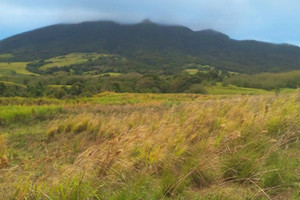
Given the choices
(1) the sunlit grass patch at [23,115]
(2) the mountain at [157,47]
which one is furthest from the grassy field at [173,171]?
(2) the mountain at [157,47]

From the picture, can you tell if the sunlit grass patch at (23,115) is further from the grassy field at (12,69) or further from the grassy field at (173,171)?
the grassy field at (12,69)

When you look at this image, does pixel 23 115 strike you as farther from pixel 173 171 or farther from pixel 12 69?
pixel 12 69

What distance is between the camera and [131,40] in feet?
616

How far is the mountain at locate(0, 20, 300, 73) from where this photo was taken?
132 metres

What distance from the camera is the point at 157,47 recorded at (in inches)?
6762

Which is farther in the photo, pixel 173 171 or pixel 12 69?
pixel 12 69

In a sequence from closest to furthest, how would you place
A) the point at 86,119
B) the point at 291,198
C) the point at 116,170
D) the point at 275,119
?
the point at 291,198 < the point at 116,170 < the point at 275,119 < the point at 86,119

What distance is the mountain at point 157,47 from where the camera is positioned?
132 m

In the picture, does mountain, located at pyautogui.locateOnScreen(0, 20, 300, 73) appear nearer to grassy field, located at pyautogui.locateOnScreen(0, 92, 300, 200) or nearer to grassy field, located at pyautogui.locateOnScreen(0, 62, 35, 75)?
grassy field, located at pyautogui.locateOnScreen(0, 62, 35, 75)

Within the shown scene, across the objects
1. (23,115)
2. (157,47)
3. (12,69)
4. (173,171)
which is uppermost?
(157,47)

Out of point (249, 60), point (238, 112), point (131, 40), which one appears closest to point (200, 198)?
point (238, 112)

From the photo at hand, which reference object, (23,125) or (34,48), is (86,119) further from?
(34,48)

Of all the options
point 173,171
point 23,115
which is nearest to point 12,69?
point 23,115

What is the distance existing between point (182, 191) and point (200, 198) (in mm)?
213
